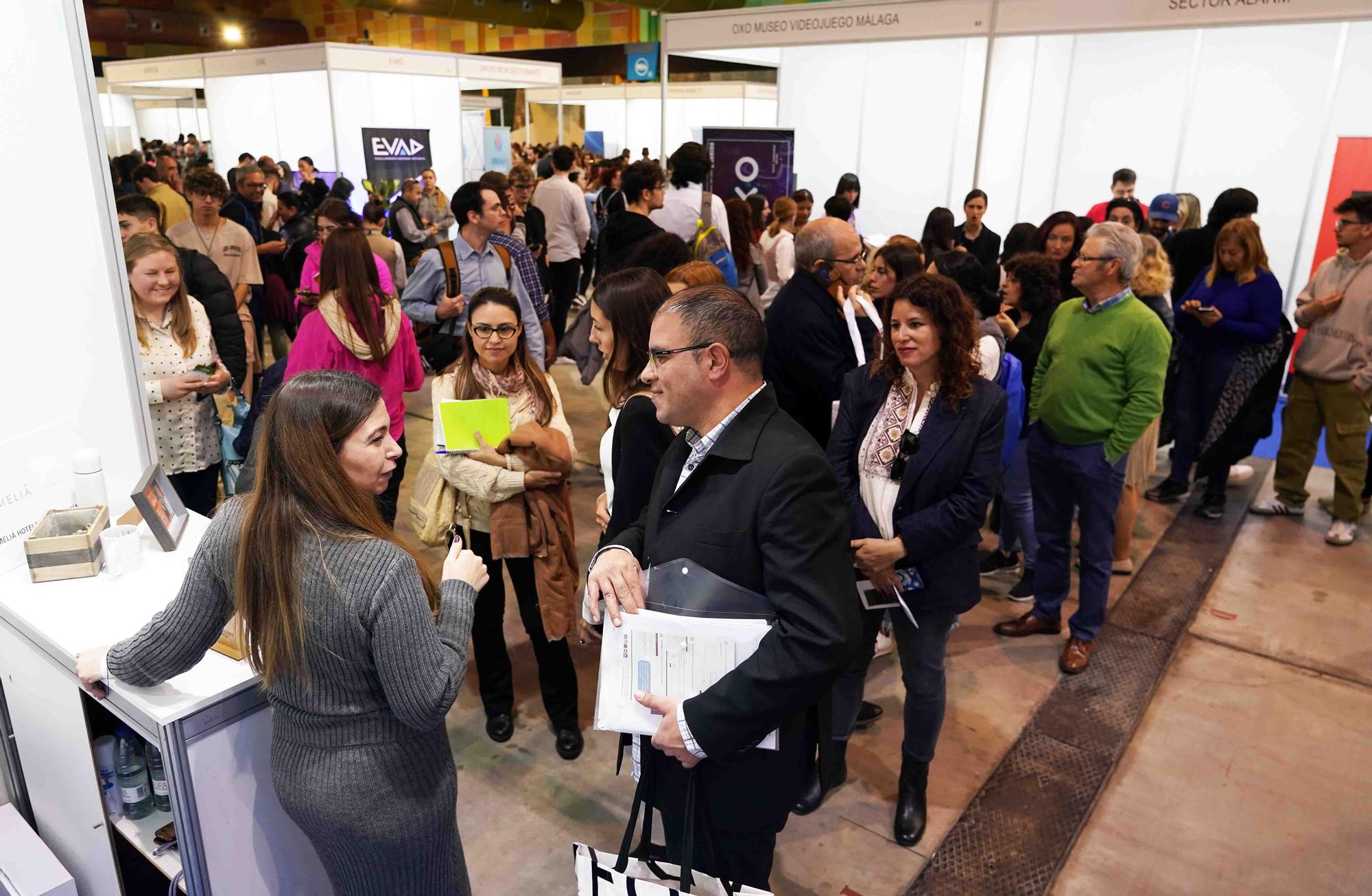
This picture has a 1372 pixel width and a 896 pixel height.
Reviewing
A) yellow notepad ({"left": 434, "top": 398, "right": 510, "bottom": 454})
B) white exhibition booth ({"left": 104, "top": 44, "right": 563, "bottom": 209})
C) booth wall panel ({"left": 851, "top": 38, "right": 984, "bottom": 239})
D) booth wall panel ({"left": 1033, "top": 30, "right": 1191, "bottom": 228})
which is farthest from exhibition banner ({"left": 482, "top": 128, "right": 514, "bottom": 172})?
yellow notepad ({"left": 434, "top": 398, "right": 510, "bottom": 454})

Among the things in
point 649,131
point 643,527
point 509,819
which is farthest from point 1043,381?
point 649,131

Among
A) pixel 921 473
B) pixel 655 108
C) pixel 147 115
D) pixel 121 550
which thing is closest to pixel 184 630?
pixel 121 550

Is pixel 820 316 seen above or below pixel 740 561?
above

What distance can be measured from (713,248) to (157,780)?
4.66 meters

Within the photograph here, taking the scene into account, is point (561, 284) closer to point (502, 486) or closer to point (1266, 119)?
point (502, 486)

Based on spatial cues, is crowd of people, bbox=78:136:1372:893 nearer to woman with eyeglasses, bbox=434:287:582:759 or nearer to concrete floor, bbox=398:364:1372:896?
woman with eyeglasses, bbox=434:287:582:759

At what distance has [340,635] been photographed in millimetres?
1566

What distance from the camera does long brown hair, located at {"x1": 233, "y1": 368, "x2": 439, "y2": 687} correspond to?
156 centimetres

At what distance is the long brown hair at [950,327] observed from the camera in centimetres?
247

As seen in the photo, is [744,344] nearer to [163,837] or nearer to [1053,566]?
[163,837]

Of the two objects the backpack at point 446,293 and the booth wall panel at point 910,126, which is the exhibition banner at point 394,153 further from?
the backpack at point 446,293

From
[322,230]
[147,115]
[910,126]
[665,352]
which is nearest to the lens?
[665,352]

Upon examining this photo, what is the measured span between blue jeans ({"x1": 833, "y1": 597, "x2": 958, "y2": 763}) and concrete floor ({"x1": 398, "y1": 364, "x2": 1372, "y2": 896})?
0.35 m

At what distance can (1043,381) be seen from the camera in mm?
3605
